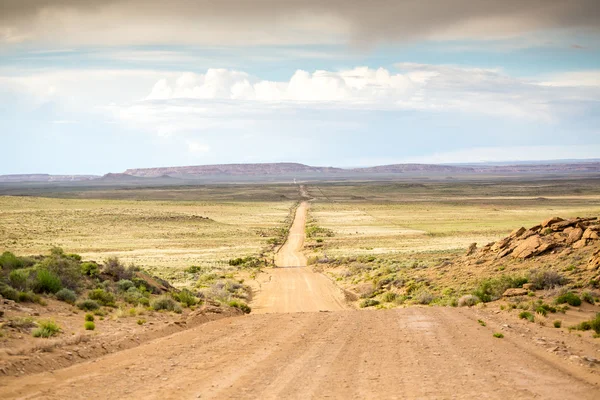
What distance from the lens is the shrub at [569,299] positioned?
19000 mm

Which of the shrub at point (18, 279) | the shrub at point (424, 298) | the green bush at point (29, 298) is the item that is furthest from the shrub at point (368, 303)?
the shrub at point (18, 279)

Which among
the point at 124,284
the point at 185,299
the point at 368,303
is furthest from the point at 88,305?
the point at 368,303

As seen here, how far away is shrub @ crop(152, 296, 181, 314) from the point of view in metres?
19.4

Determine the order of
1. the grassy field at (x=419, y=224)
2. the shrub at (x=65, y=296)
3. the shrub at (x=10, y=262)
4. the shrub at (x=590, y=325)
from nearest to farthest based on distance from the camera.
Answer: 1. the shrub at (x=590, y=325)
2. the shrub at (x=65, y=296)
3. the shrub at (x=10, y=262)
4. the grassy field at (x=419, y=224)

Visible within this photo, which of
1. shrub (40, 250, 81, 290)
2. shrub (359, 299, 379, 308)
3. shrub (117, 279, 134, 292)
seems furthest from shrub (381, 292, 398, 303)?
shrub (40, 250, 81, 290)

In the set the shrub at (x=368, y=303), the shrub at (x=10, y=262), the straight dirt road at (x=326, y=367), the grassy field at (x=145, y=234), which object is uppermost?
the shrub at (x=10, y=262)

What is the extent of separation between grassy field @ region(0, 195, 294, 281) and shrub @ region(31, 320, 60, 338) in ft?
67.7

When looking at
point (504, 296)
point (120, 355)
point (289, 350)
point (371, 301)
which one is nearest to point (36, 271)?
point (120, 355)

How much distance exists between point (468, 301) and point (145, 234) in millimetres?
54020

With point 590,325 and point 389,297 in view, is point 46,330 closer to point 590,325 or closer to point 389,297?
point 590,325

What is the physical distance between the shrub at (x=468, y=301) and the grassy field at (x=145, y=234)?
18283mm

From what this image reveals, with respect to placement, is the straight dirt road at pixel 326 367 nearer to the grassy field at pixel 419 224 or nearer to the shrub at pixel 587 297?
the shrub at pixel 587 297

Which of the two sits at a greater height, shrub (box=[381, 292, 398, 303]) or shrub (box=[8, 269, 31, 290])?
shrub (box=[8, 269, 31, 290])

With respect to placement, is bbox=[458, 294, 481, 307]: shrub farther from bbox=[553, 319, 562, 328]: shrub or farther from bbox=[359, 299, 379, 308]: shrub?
bbox=[553, 319, 562, 328]: shrub
